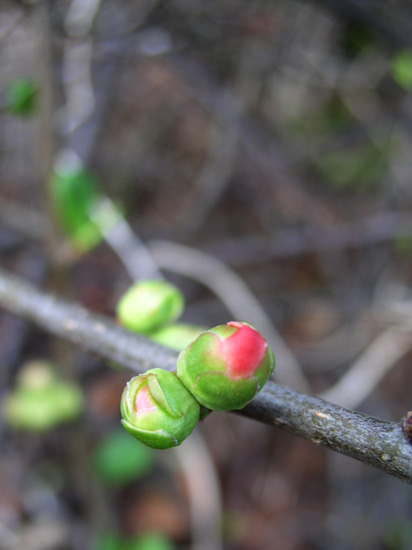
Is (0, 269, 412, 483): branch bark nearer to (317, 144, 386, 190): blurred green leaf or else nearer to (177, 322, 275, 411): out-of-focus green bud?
(177, 322, 275, 411): out-of-focus green bud

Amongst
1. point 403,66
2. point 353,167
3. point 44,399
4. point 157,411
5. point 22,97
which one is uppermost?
point 22,97

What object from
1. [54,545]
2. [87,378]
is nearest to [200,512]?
[54,545]

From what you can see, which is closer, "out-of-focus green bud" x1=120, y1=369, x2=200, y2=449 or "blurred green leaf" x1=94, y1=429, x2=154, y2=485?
"out-of-focus green bud" x1=120, y1=369, x2=200, y2=449

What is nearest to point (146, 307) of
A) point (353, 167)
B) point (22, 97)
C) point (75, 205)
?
point (75, 205)

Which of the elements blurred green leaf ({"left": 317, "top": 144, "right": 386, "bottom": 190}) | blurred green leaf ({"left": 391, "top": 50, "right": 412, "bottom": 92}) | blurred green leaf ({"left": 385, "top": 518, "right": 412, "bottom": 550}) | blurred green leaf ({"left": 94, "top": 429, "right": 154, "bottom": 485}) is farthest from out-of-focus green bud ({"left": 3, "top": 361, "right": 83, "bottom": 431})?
blurred green leaf ({"left": 317, "top": 144, "right": 386, "bottom": 190})

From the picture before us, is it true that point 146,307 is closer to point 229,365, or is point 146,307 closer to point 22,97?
point 229,365

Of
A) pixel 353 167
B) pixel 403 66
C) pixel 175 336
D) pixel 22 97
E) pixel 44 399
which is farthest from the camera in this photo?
pixel 353 167
